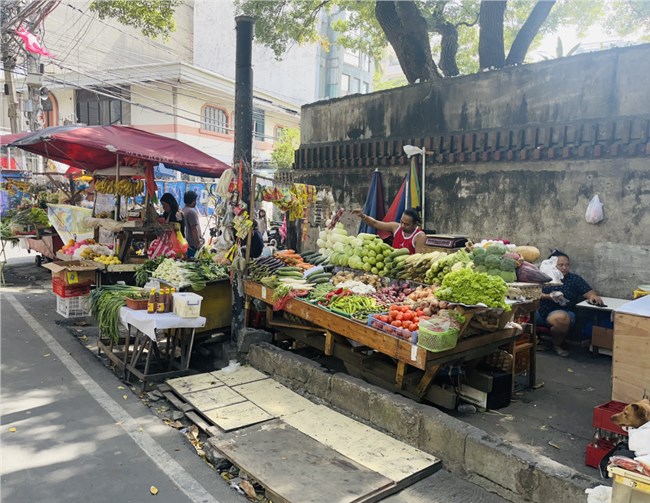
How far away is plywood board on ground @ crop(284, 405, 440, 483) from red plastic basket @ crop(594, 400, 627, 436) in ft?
4.16

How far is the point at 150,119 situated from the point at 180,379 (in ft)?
75.4

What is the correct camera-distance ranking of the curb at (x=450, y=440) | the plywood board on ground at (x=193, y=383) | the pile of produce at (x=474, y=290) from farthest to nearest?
the plywood board on ground at (x=193, y=383) → the pile of produce at (x=474, y=290) → the curb at (x=450, y=440)

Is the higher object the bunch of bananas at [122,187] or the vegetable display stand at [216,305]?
the bunch of bananas at [122,187]

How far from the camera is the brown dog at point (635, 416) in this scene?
316 centimetres

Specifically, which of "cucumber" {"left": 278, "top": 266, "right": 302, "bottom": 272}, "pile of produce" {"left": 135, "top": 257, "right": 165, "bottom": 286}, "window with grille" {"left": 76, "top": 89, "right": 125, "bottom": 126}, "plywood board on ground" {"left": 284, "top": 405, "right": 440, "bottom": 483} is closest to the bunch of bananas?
"pile of produce" {"left": 135, "top": 257, "right": 165, "bottom": 286}

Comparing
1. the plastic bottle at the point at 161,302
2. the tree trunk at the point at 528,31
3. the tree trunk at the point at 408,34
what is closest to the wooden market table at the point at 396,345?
the plastic bottle at the point at 161,302

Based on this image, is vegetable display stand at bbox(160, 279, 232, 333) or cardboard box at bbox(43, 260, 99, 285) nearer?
vegetable display stand at bbox(160, 279, 232, 333)

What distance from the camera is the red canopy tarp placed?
7.79 m

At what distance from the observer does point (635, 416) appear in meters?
3.16

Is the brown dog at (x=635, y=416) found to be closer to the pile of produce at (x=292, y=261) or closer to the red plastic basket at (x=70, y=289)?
the pile of produce at (x=292, y=261)

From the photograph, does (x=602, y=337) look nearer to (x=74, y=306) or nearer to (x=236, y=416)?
(x=236, y=416)

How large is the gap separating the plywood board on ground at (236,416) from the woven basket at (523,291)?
9.12 ft

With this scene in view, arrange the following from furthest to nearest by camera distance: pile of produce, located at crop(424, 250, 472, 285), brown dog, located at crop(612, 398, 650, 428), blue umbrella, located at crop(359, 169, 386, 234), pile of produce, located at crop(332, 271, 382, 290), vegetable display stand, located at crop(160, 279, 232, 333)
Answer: blue umbrella, located at crop(359, 169, 386, 234) < vegetable display stand, located at crop(160, 279, 232, 333) < pile of produce, located at crop(332, 271, 382, 290) < pile of produce, located at crop(424, 250, 472, 285) < brown dog, located at crop(612, 398, 650, 428)

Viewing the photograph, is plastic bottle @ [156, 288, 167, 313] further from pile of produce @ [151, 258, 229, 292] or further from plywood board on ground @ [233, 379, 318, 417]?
plywood board on ground @ [233, 379, 318, 417]
